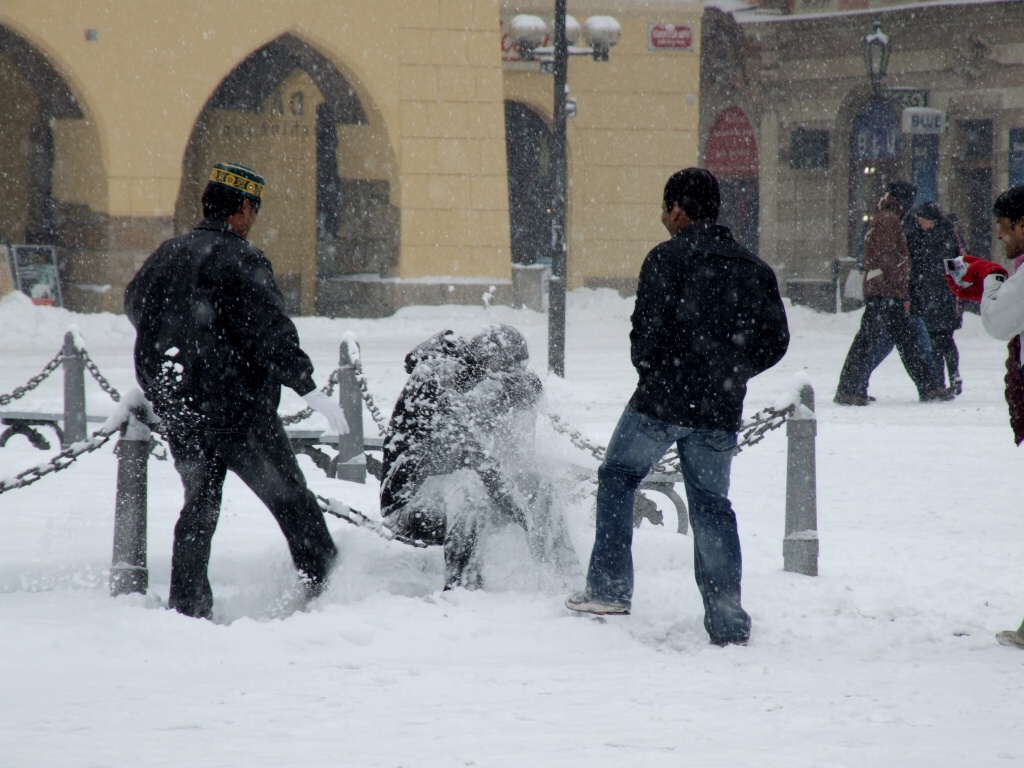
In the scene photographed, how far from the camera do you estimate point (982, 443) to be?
9.59 m

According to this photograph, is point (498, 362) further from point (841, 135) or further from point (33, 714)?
point (841, 135)

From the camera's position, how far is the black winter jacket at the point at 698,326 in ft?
14.8

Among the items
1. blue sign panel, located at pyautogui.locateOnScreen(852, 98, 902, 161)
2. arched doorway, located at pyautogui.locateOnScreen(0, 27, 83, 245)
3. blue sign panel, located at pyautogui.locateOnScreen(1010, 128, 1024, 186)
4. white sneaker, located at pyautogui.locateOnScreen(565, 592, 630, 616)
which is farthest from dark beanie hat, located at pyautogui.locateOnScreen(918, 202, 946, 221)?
arched doorway, located at pyautogui.locateOnScreen(0, 27, 83, 245)

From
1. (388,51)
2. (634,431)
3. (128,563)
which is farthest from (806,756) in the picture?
(388,51)

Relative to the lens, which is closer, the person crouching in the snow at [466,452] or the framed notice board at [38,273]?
the person crouching in the snow at [466,452]

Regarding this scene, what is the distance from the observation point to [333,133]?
2319 cm

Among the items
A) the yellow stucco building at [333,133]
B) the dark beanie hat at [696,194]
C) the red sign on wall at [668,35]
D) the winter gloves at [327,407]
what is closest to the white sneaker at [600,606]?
the winter gloves at [327,407]

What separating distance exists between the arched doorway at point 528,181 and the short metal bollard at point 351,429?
58.2 feet

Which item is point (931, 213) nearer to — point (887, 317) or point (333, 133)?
point (887, 317)

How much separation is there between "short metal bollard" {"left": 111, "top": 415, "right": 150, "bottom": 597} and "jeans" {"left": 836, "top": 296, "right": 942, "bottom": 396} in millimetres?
7751

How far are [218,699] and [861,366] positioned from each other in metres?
8.63

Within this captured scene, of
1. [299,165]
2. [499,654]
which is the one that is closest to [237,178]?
[499,654]

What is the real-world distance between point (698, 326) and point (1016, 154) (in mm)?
20014

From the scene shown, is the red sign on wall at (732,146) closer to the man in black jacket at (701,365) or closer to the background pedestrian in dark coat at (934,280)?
the background pedestrian in dark coat at (934,280)
